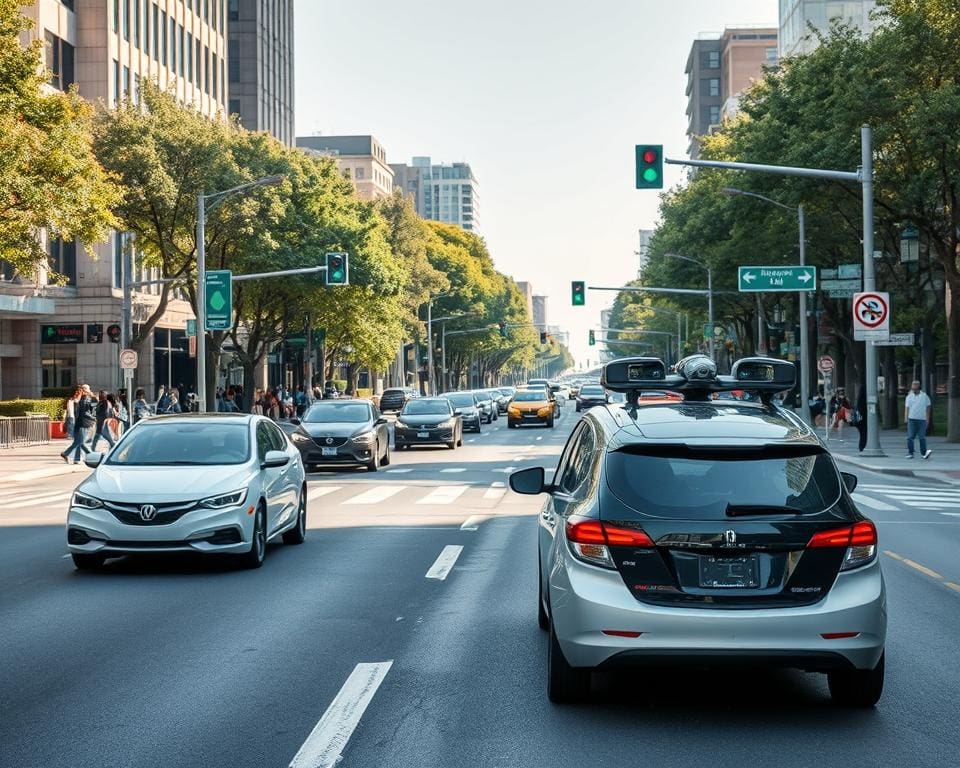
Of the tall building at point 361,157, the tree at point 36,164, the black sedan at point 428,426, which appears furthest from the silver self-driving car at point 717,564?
the tall building at point 361,157

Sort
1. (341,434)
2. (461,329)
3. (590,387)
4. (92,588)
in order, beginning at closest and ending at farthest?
1. (92,588)
2. (341,434)
3. (590,387)
4. (461,329)

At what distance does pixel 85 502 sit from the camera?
1255 centimetres

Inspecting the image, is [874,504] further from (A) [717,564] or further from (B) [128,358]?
(B) [128,358]

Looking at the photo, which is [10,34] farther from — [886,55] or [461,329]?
[461,329]

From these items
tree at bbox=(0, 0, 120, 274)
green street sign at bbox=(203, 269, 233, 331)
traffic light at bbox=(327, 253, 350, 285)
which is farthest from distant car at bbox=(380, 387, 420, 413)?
tree at bbox=(0, 0, 120, 274)

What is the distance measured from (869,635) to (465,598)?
4915mm

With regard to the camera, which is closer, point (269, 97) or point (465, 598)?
point (465, 598)

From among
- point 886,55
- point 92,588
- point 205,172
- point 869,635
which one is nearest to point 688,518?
point 869,635

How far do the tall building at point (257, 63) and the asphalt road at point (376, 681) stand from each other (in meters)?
83.5

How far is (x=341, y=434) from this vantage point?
29578 millimetres

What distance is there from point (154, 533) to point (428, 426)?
90.2 ft

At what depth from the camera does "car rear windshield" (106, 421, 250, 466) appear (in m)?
13.6

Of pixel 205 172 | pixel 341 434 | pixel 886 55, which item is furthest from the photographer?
pixel 205 172

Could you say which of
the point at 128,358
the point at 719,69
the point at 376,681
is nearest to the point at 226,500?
the point at 376,681
